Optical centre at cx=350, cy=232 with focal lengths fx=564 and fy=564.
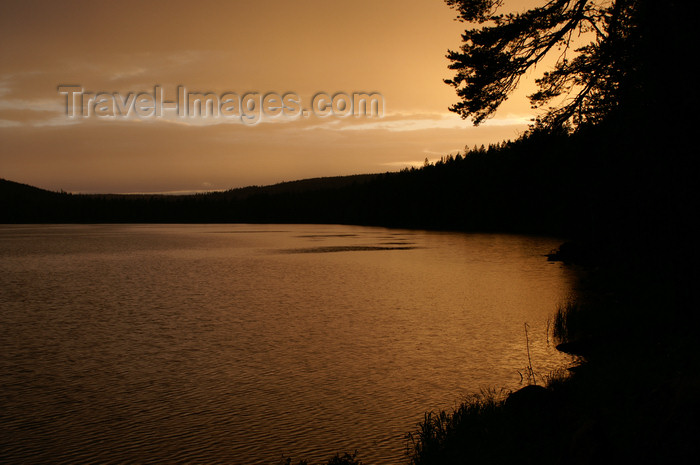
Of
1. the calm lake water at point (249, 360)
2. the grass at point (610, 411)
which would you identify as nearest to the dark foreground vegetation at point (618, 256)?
the grass at point (610, 411)

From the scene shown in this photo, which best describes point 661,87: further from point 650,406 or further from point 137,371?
point 137,371

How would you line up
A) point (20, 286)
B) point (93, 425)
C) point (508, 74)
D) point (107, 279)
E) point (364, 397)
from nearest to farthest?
point (93, 425) < point (364, 397) < point (508, 74) < point (20, 286) < point (107, 279)

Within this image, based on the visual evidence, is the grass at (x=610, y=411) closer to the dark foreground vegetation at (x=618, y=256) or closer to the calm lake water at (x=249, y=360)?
the dark foreground vegetation at (x=618, y=256)

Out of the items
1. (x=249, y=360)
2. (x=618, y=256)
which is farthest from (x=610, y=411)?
(x=249, y=360)

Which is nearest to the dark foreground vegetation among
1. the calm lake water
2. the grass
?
the grass

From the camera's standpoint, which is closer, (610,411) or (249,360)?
(610,411)

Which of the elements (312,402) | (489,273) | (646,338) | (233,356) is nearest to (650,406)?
(646,338)

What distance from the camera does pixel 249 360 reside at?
17453 millimetres

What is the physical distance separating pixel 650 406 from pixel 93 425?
1045 centimetres

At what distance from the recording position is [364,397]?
1370cm

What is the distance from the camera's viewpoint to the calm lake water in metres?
11.1

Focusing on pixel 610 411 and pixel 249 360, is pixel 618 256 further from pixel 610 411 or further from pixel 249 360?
pixel 249 360

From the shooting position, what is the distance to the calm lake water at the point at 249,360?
36.3 ft

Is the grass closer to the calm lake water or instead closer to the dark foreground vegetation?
the dark foreground vegetation
